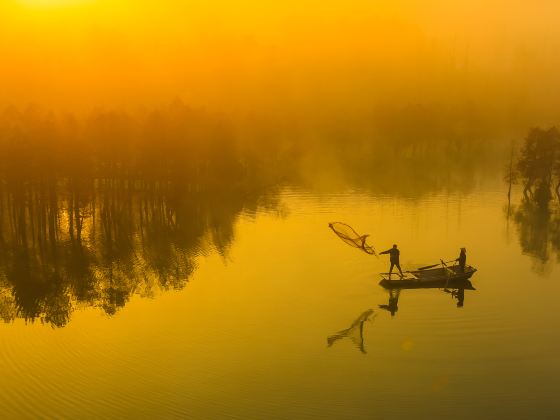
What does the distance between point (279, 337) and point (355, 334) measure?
4.48 m

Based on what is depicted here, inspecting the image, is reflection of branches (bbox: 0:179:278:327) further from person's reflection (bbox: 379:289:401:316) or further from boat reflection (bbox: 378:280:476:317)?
boat reflection (bbox: 378:280:476:317)

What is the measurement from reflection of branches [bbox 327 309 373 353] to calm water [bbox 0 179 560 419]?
0.17 metres

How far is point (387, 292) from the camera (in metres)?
43.3

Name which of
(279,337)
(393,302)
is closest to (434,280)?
(393,302)

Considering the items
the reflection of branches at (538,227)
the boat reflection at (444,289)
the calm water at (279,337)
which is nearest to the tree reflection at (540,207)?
the reflection of branches at (538,227)

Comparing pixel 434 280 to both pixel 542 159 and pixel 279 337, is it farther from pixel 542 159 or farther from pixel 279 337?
pixel 542 159

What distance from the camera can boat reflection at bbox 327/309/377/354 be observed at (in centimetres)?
3372

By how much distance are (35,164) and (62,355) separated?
117ft

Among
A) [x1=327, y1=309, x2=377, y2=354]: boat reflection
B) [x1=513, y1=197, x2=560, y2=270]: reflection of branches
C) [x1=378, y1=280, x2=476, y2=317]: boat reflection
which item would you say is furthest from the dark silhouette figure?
[x1=513, y1=197, x2=560, y2=270]: reflection of branches

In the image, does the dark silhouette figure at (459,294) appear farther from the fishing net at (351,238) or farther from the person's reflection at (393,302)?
the fishing net at (351,238)

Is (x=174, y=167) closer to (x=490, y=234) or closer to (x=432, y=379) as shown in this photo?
(x=490, y=234)

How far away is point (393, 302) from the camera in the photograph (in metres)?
41.2

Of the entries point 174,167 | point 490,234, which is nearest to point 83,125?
point 174,167

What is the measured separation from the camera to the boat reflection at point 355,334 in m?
33.7
